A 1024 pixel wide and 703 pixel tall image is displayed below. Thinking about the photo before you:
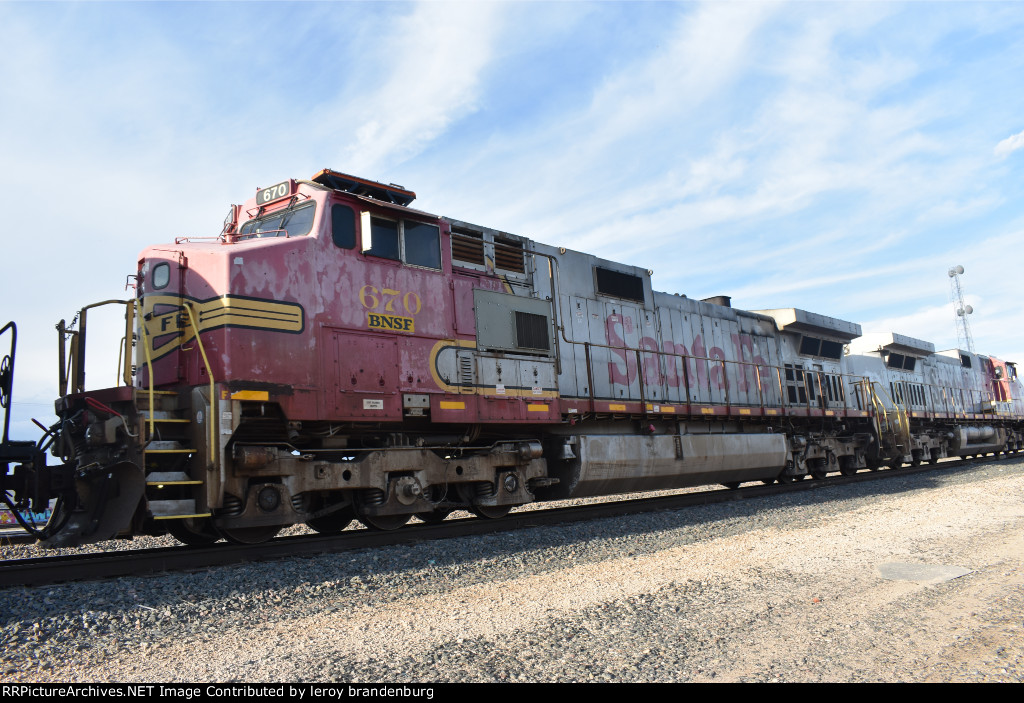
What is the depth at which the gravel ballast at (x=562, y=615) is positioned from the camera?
3254 mm

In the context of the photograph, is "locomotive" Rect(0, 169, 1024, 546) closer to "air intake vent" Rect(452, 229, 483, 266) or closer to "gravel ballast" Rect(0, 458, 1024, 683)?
"air intake vent" Rect(452, 229, 483, 266)

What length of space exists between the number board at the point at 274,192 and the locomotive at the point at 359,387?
2 cm

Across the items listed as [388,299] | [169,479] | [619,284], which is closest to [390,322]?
[388,299]

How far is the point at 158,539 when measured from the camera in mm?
8375

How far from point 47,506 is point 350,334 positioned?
2.99m

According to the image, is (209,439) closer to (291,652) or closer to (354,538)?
(354,538)

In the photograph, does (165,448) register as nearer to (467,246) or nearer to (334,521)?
(334,521)

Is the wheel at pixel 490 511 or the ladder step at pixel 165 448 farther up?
the ladder step at pixel 165 448

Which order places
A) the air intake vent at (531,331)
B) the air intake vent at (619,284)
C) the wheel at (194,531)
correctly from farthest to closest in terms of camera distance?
1. the air intake vent at (619,284)
2. the air intake vent at (531,331)
3. the wheel at (194,531)

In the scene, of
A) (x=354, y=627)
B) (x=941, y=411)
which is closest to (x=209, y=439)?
(x=354, y=627)

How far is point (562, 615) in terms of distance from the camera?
417 centimetres

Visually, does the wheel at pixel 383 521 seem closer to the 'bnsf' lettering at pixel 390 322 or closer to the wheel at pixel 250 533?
the wheel at pixel 250 533

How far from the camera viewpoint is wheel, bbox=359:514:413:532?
712 centimetres

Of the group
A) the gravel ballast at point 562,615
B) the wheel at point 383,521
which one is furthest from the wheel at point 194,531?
the wheel at point 383,521
